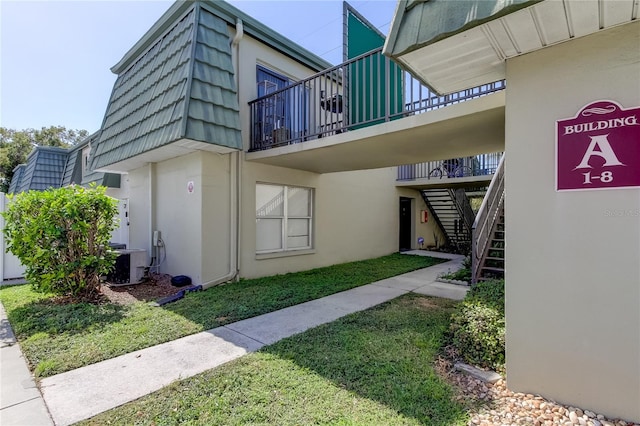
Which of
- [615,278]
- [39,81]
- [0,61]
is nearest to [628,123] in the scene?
[615,278]

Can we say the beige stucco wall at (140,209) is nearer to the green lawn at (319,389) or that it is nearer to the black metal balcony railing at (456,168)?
the green lawn at (319,389)

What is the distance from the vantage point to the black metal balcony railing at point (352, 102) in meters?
4.58

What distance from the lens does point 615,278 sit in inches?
90.8

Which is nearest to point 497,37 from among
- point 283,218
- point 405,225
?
point 283,218

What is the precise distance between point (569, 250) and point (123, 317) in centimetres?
567

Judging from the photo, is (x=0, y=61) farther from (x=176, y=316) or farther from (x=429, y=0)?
(x=429, y=0)

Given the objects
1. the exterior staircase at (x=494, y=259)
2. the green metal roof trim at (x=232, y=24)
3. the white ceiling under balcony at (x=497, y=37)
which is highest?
the green metal roof trim at (x=232, y=24)

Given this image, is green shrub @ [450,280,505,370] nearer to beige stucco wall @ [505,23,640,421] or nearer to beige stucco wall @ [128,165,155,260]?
beige stucco wall @ [505,23,640,421]

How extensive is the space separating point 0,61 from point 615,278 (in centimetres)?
1178

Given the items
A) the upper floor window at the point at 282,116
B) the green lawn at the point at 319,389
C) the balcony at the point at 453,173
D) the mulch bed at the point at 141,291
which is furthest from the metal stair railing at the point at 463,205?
the mulch bed at the point at 141,291

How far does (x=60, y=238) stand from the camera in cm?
527

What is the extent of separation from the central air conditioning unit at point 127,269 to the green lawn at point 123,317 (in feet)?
3.65

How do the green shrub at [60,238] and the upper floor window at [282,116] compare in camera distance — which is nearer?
the green shrub at [60,238]

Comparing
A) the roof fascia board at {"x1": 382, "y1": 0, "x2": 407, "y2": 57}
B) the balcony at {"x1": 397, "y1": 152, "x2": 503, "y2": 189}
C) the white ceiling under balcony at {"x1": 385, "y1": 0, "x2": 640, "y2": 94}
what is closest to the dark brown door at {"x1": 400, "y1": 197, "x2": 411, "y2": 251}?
the balcony at {"x1": 397, "y1": 152, "x2": 503, "y2": 189}
